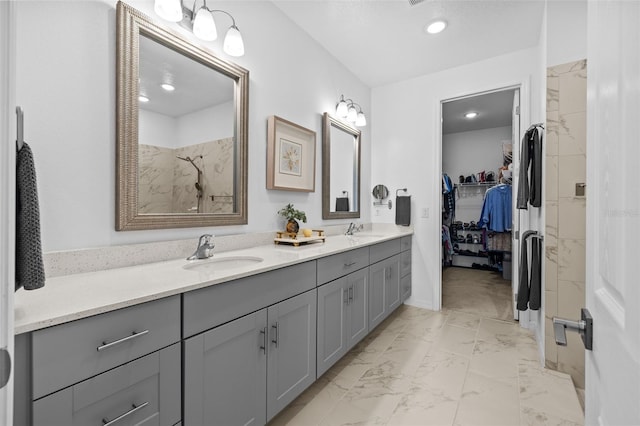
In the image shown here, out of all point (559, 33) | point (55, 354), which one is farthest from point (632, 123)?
point (559, 33)

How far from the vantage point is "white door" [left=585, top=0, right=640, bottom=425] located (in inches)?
15.3

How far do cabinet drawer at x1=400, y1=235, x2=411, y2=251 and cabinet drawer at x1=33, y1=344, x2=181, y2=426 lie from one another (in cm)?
241

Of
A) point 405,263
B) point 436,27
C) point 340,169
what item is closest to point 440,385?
point 405,263

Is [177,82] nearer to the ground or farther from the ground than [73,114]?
farther from the ground

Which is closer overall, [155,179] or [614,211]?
[614,211]

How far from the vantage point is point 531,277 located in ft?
7.11

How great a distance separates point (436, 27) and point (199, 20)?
187cm

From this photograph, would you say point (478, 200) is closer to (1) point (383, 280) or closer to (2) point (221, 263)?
(1) point (383, 280)

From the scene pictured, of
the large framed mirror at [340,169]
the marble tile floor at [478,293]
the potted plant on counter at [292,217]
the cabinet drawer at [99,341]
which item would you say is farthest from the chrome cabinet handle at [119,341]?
the marble tile floor at [478,293]

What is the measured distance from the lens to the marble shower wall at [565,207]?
1.90 metres

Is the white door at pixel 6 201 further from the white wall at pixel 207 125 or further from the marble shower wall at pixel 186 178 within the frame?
the white wall at pixel 207 125

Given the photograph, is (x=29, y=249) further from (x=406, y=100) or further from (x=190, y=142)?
(x=406, y=100)

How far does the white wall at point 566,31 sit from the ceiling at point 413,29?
17 centimetres

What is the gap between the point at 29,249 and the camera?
2.07 ft
